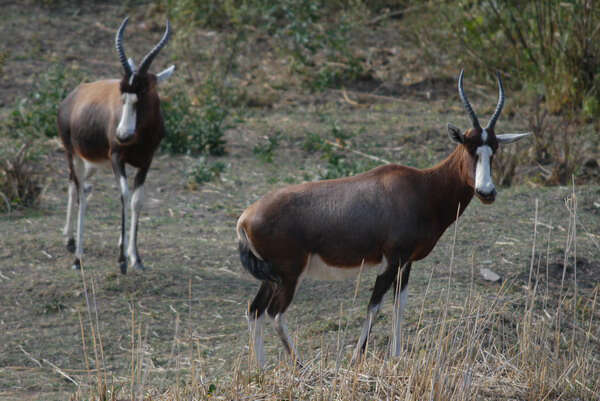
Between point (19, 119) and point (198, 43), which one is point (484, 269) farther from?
point (198, 43)

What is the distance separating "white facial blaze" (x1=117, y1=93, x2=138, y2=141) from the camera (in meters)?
7.50

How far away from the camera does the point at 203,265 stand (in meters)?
8.00

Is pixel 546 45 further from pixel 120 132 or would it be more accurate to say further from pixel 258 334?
pixel 258 334

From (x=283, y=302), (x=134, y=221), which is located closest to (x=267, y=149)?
(x=134, y=221)

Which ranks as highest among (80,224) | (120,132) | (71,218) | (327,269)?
(120,132)

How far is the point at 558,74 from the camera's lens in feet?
41.2

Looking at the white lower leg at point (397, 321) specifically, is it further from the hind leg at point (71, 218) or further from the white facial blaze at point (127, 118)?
the hind leg at point (71, 218)

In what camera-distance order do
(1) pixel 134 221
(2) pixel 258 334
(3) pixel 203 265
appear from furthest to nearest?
(3) pixel 203 265 → (1) pixel 134 221 → (2) pixel 258 334

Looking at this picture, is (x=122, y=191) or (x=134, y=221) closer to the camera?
(x=122, y=191)

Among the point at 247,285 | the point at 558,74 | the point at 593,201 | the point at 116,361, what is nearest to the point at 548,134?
the point at 558,74

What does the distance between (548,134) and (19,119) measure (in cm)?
706

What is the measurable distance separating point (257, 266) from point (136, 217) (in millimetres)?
2747

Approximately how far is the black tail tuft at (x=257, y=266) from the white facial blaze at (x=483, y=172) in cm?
134

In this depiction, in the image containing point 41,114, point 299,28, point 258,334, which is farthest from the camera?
point 299,28
